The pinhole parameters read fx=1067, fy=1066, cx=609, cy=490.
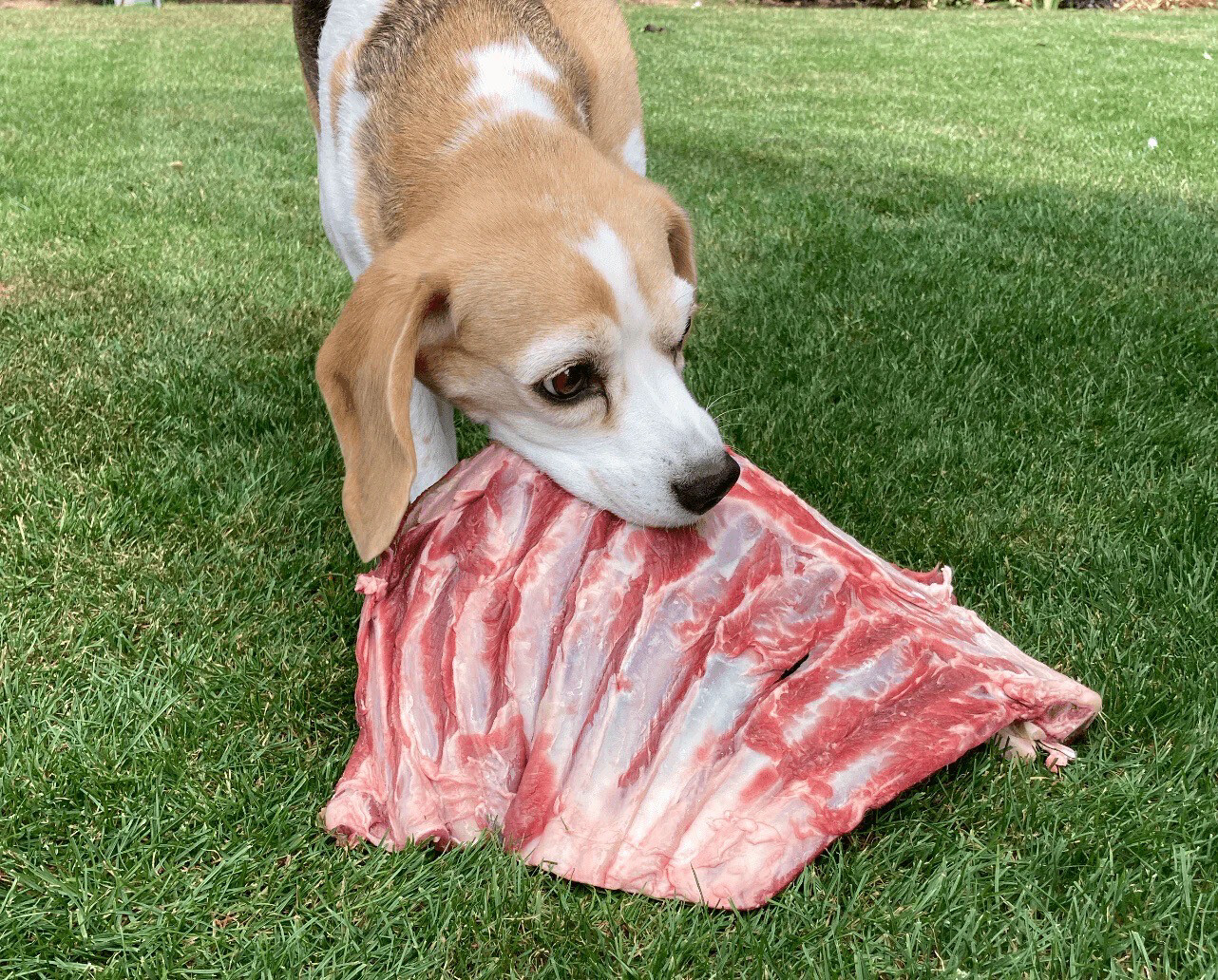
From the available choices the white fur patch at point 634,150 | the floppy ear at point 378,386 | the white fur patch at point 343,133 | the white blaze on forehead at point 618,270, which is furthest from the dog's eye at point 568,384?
the white fur patch at point 634,150

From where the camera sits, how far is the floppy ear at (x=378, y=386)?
8.52 ft

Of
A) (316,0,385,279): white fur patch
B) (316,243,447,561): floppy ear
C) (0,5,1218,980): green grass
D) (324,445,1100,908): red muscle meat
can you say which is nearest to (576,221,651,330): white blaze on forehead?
(316,243,447,561): floppy ear

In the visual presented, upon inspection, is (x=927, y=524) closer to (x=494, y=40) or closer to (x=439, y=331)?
(x=439, y=331)

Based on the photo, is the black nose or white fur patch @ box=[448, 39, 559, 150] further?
white fur patch @ box=[448, 39, 559, 150]

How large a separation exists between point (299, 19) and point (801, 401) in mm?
2586

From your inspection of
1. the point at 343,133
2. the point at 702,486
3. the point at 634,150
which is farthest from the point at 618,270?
the point at 634,150

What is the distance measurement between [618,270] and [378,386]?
26.1 inches

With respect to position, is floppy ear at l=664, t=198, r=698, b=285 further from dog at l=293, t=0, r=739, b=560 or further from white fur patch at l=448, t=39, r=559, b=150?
white fur patch at l=448, t=39, r=559, b=150

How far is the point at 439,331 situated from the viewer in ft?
9.36

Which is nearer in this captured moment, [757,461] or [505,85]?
[505,85]

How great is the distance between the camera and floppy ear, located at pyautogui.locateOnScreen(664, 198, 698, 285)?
3.21m

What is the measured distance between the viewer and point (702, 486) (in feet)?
8.32

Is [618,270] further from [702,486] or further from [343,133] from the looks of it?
[343,133]

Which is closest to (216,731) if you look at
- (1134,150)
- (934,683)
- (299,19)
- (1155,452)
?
(934,683)
